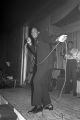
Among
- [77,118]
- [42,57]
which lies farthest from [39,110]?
[42,57]

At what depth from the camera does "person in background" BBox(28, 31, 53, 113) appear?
2602 mm

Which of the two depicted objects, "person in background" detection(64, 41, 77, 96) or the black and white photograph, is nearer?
the black and white photograph

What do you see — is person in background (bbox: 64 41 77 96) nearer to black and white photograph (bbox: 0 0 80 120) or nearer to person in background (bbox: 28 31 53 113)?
black and white photograph (bbox: 0 0 80 120)

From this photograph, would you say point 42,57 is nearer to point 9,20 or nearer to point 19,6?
point 19,6

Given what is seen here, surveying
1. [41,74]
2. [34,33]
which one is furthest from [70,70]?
[34,33]

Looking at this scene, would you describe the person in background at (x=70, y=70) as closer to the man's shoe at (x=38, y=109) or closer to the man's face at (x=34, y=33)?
the man's shoe at (x=38, y=109)

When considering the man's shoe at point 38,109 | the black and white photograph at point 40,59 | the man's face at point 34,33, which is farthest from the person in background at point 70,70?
the man's face at point 34,33

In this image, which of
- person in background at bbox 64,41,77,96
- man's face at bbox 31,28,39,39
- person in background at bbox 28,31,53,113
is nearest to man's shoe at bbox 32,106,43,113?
person in background at bbox 28,31,53,113

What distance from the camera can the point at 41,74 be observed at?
104 inches

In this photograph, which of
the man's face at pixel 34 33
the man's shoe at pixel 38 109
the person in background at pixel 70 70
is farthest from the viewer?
Answer: the person in background at pixel 70 70

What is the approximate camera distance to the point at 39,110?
106 inches

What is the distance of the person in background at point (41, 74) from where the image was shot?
8.54 feet

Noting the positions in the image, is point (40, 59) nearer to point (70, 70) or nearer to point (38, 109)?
point (38, 109)

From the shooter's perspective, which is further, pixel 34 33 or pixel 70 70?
pixel 70 70
